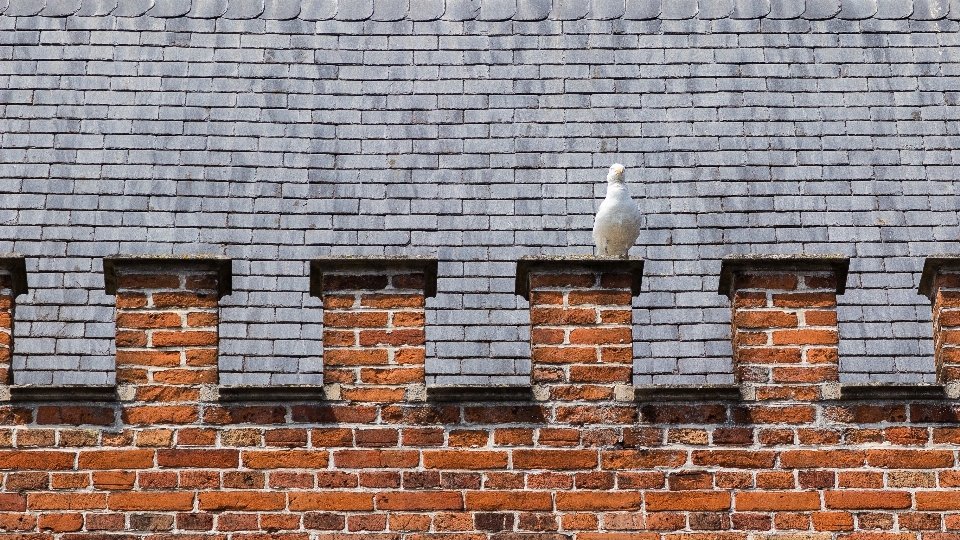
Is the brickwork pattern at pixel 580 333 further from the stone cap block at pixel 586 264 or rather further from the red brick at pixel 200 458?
the red brick at pixel 200 458

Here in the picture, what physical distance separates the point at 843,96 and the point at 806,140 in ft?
1.65

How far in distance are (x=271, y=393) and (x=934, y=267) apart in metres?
2.57

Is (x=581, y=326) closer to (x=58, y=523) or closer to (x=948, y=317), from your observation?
(x=948, y=317)

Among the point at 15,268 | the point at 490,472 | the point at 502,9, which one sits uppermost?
the point at 502,9

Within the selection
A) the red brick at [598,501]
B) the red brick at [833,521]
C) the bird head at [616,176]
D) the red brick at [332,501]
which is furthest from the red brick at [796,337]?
the red brick at [332,501]

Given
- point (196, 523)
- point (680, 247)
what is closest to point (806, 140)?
point (680, 247)

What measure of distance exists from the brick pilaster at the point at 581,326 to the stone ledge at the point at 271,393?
2.74ft

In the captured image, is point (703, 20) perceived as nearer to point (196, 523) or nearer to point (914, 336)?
point (914, 336)

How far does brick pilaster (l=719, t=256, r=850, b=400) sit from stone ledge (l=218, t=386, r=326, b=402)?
5.31 feet

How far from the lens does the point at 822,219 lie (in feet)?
37.5

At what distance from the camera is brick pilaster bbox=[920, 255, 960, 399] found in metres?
7.61

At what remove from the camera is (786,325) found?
766cm

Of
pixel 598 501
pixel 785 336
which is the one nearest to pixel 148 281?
pixel 598 501

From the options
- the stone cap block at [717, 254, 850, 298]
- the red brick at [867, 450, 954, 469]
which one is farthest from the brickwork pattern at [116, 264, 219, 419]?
the red brick at [867, 450, 954, 469]
